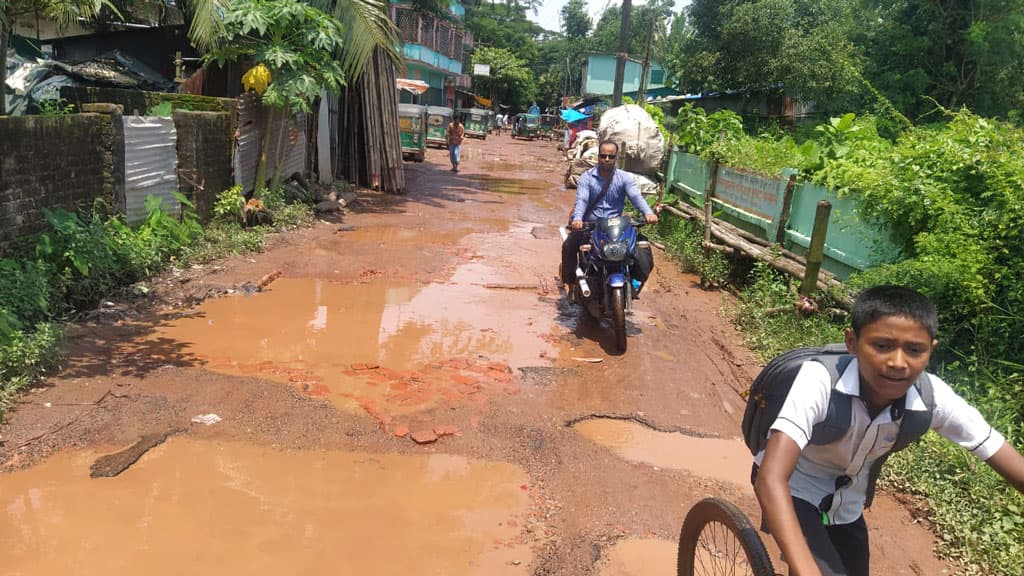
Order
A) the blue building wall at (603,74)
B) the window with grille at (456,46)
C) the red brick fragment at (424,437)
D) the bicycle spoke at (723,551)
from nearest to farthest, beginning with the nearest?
the bicycle spoke at (723,551) < the red brick fragment at (424,437) < the window with grille at (456,46) < the blue building wall at (603,74)

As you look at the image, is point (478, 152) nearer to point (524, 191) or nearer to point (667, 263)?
point (524, 191)

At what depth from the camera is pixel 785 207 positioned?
7.89 meters

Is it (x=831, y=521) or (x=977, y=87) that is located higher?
(x=977, y=87)

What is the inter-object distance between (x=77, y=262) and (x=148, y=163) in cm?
194

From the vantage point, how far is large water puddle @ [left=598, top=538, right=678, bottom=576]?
3172mm

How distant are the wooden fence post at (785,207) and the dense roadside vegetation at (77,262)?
5995 mm

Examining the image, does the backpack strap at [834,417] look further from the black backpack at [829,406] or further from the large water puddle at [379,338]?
the large water puddle at [379,338]

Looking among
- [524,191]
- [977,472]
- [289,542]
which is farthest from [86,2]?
[524,191]

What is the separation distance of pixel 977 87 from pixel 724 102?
7.63 metres

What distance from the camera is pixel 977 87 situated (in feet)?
65.7

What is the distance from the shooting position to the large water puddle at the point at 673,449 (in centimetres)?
423

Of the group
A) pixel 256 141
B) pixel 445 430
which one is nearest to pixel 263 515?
pixel 445 430

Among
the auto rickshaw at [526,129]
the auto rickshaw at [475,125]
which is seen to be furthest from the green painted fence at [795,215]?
the auto rickshaw at [526,129]

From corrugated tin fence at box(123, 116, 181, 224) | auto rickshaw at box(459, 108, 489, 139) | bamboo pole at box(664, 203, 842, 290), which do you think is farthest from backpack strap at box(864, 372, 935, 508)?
auto rickshaw at box(459, 108, 489, 139)
